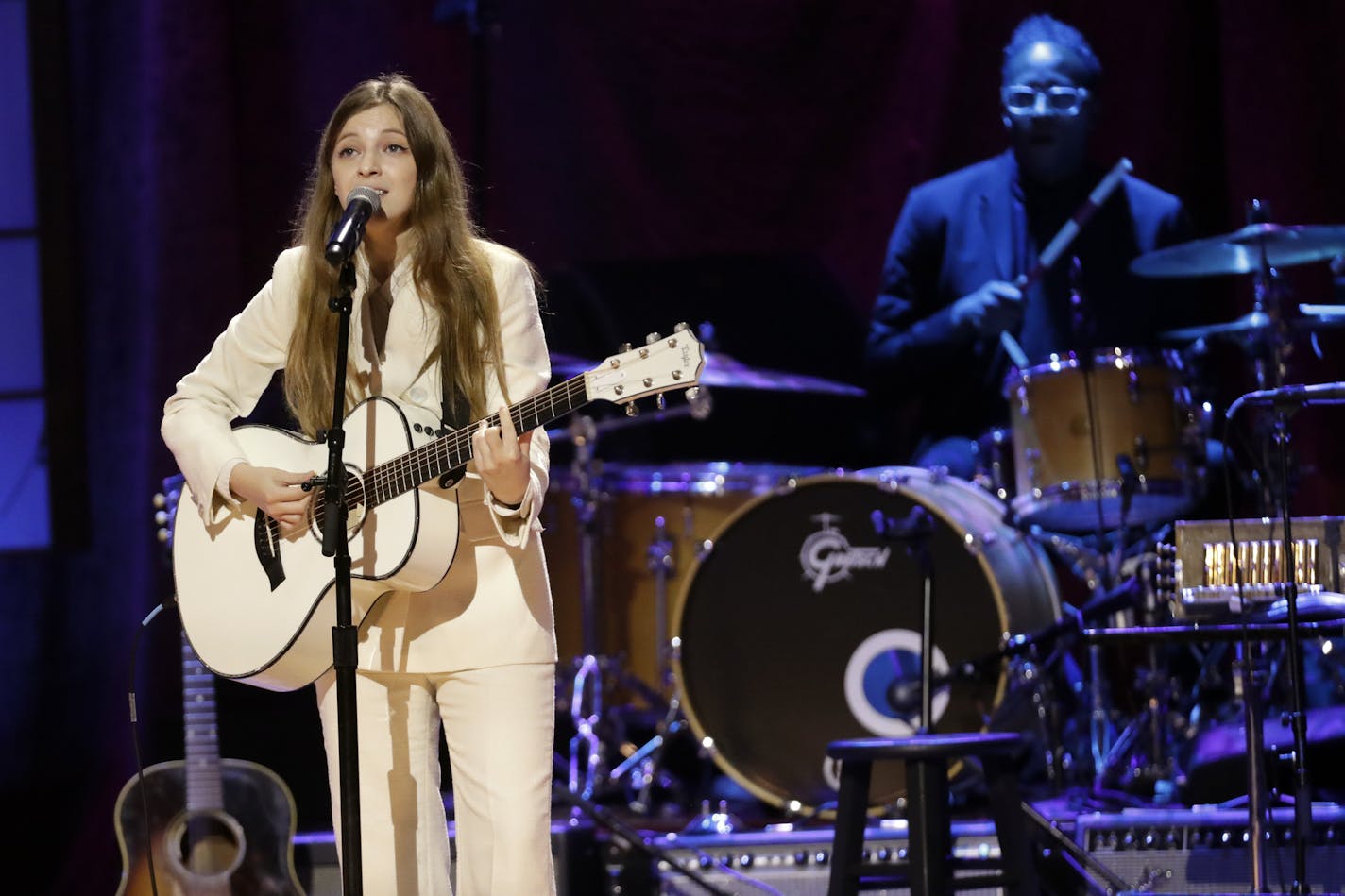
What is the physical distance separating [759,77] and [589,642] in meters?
2.29

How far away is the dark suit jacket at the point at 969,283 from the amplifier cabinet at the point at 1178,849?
2015 millimetres

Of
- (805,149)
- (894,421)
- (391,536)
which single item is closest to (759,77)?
(805,149)

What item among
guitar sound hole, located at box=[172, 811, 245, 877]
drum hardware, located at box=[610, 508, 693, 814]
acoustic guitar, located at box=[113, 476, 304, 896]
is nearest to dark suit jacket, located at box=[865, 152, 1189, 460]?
drum hardware, located at box=[610, 508, 693, 814]

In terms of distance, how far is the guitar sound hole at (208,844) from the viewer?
475cm

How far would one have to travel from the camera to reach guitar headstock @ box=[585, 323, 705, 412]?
3053 millimetres

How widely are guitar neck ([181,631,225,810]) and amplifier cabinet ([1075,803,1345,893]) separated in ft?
7.97

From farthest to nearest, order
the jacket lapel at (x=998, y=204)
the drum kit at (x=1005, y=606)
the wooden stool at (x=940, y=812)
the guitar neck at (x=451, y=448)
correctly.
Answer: the jacket lapel at (x=998, y=204) < the drum kit at (x=1005, y=606) < the wooden stool at (x=940, y=812) < the guitar neck at (x=451, y=448)

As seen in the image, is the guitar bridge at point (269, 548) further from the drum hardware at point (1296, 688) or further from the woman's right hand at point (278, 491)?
the drum hardware at point (1296, 688)

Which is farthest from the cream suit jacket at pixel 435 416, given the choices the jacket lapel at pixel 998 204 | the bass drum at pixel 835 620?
the jacket lapel at pixel 998 204

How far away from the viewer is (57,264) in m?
6.39

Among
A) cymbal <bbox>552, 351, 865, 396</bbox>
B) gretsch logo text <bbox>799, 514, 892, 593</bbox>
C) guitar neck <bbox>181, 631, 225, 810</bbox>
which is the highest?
cymbal <bbox>552, 351, 865, 396</bbox>

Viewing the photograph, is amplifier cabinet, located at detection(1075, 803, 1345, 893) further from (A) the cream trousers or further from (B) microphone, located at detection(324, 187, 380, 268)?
(B) microphone, located at detection(324, 187, 380, 268)

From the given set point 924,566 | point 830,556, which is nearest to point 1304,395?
point 924,566

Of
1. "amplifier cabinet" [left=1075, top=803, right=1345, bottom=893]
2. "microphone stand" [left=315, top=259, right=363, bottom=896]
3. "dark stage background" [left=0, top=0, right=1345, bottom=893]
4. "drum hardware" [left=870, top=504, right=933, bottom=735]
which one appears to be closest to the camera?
"microphone stand" [left=315, top=259, right=363, bottom=896]
